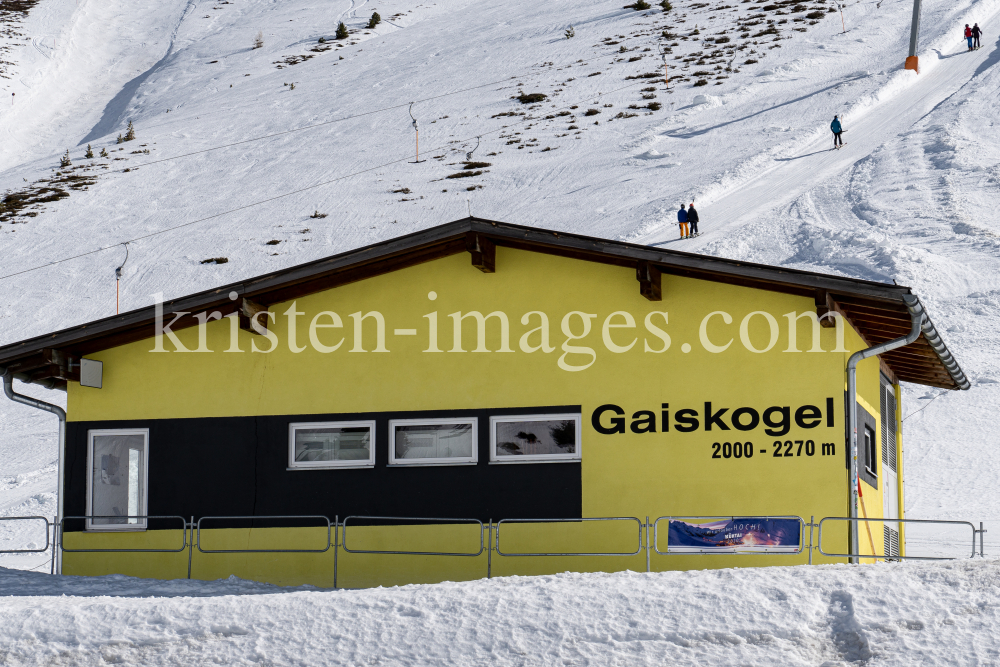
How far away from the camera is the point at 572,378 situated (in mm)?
12414

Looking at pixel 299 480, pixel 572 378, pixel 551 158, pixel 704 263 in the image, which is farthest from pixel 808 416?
pixel 551 158

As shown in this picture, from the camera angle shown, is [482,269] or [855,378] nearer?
[855,378]

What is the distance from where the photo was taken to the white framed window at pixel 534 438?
12.3 metres

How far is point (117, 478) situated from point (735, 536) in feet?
24.5

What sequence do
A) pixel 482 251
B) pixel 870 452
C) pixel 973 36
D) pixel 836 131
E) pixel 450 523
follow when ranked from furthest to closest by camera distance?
1. pixel 973 36
2. pixel 836 131
3. pixel 870 452
4. pixel 482 251
5. pixel 450 523

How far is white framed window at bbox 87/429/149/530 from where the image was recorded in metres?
13.1

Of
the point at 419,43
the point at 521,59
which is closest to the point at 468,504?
the point at 521,59

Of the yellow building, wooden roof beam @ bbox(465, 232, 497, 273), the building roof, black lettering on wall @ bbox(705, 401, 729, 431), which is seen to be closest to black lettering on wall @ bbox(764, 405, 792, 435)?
the yellow building

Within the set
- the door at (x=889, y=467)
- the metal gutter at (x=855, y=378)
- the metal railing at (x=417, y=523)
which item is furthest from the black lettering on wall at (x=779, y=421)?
the metal railing at (x=417, y=523)

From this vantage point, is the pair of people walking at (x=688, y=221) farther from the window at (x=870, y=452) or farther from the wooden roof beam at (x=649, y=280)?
the wooden roof beam at (x=649, y=280)

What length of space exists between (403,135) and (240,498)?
45156 millimetres

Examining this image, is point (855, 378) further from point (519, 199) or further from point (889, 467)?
point (519, 199)

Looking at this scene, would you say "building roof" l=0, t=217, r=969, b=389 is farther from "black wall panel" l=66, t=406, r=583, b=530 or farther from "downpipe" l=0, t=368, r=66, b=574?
"black wall panel" l=66, t=406, r=583, b=530

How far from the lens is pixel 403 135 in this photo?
56.4 metres
